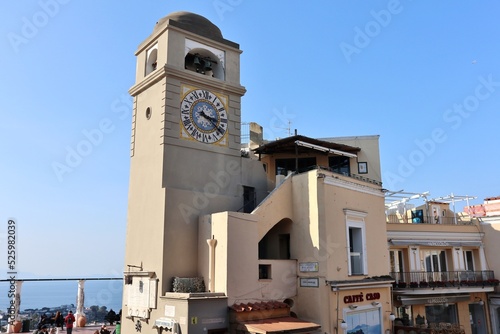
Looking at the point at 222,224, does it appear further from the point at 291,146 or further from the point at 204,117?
the point at 291,146

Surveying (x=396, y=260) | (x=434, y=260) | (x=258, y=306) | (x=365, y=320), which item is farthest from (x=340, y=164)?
(x=258, y=306)

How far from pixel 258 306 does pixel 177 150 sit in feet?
27.4

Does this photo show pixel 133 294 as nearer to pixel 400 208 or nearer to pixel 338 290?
pixel 338 290

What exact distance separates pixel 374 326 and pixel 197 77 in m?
15.7

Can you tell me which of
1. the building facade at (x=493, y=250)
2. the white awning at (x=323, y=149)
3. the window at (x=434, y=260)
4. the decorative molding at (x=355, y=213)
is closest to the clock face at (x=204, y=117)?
the white awning at (x=323, y=149)

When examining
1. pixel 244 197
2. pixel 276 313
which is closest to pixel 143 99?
pixel 244 197

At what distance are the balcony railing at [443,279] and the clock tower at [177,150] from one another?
11.6 metres

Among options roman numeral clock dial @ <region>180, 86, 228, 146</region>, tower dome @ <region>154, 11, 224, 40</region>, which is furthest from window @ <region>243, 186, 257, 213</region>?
tower dome @ <region>154, 11, 224, 40</region>

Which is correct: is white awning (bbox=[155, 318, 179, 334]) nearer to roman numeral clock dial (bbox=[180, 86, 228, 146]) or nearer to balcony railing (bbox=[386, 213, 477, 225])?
roman numeral clock dial (bbox=[180, 86, 228, 146])

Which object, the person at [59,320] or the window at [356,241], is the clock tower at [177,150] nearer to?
the person at [59,320]

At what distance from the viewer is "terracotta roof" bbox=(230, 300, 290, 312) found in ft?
63.4

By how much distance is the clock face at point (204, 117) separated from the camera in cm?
2345

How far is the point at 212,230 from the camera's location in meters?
21.2

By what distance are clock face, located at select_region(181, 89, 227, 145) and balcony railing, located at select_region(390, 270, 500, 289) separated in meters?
13.9
